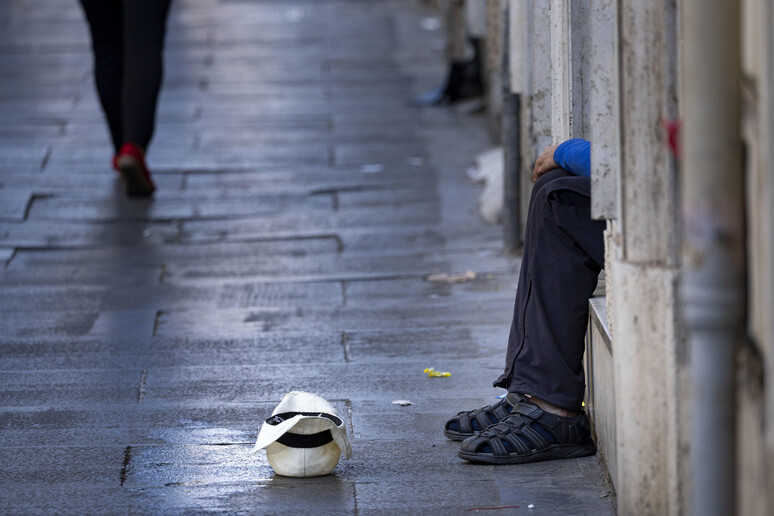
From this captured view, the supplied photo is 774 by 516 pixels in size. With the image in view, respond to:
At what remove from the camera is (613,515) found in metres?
2.84

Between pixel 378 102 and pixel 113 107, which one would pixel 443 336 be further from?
pixel 378 102

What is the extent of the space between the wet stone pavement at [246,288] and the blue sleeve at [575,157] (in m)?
0.78

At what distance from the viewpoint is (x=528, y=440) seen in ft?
10.5

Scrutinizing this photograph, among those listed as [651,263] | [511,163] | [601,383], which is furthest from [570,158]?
[511,163]

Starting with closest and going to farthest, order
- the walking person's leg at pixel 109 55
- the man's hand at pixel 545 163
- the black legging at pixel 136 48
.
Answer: the man's hand at pixel 545 163, the black legging at pixel 136 48, the walking person's leg at pixel 109 55

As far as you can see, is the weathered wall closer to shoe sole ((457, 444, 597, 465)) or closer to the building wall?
the building wall

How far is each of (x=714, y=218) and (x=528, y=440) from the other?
1341 millimetres

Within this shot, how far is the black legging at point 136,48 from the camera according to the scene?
255 inches

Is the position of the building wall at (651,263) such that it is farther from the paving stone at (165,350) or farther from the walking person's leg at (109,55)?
the walking person's leg at (109,55)

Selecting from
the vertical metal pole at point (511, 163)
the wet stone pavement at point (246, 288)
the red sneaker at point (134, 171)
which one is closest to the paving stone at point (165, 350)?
the wet stone pavement at point (246, 288)

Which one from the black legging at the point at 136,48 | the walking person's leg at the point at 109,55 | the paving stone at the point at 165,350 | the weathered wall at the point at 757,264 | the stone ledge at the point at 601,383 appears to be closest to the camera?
Answer: the weathered wall at the point at 757,264

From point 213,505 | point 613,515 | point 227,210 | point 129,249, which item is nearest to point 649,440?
point 613,515

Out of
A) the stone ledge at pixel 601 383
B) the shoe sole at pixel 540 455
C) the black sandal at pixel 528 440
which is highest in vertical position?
the stone ledge at pixel 601 383

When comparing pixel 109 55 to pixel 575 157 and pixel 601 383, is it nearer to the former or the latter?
pixel 575 157
